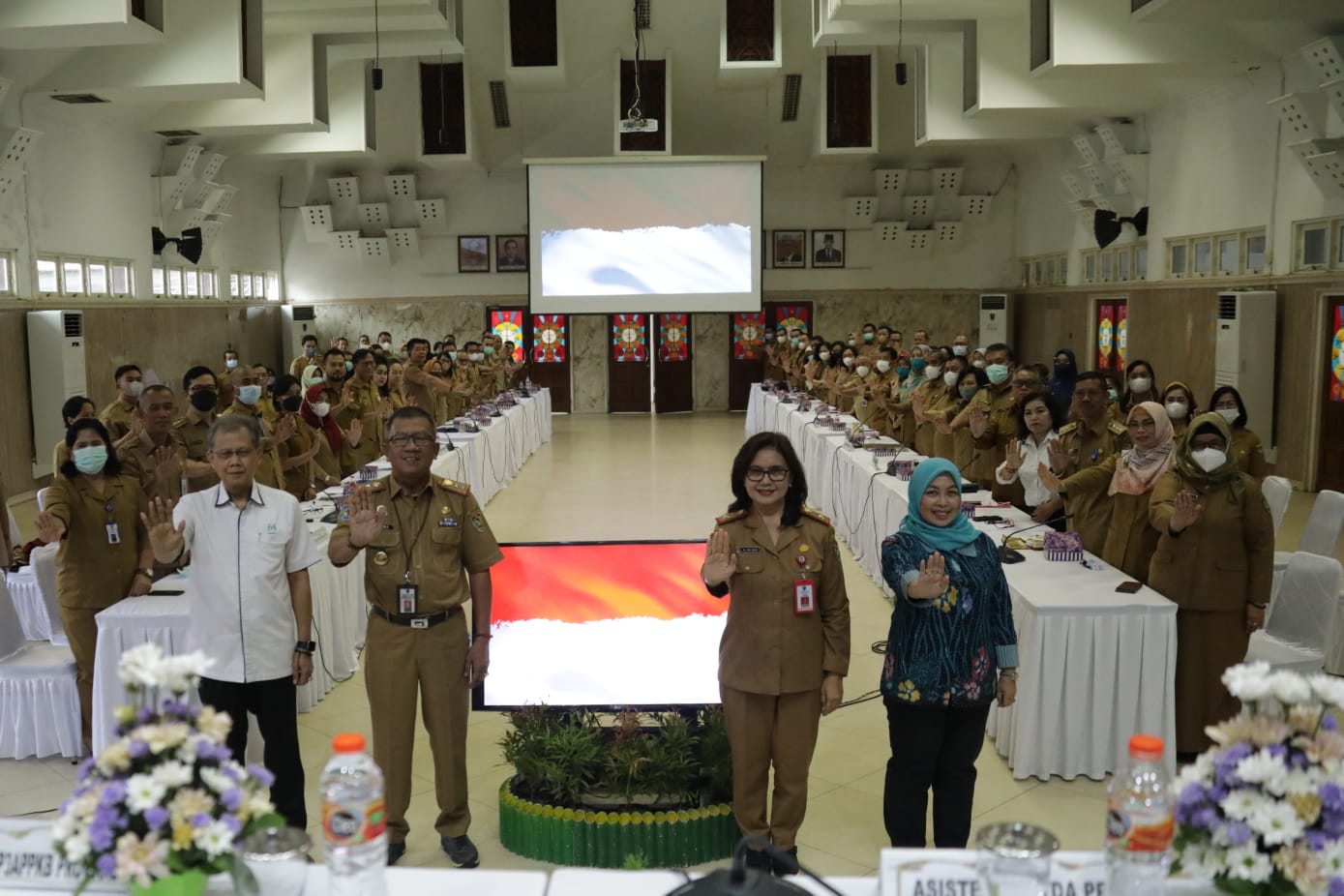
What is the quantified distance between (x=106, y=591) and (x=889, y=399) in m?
8.07

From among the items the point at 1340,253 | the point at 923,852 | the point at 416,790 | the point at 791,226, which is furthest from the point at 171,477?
the point at 791,226

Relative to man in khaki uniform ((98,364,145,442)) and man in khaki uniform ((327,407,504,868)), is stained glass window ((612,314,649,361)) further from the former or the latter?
man in khaki uniform ((327,407,504,868))

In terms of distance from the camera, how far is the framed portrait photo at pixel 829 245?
2211 cm

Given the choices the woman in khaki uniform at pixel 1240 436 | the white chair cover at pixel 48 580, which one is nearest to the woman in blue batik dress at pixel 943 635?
the woman in khaki uniform at pixel 1240 436

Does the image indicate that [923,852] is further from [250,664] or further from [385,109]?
[385,109]

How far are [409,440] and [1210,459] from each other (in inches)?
123

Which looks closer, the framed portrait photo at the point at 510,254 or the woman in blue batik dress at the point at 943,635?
the woman in blue batik dress at the point at 943,635

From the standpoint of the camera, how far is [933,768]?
12.1ft

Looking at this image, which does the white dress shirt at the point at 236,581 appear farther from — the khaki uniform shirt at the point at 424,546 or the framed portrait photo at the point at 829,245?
the framed portrait photo at the point at 829,245

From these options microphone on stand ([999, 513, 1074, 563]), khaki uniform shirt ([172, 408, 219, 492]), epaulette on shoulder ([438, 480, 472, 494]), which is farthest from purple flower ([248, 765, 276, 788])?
khaki uniform shirt ([172, 408, 219, 492])

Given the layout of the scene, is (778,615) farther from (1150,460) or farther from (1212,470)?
(1150,460)

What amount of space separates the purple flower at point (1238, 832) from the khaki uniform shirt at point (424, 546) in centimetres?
250

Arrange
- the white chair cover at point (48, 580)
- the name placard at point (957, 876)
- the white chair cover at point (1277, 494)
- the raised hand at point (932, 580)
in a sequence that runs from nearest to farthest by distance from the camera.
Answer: the name placard at point (957, 876), the raised hand at point (932, 580), the white chair cover at point (48, 580), the white chair cover at point (1277, 494)

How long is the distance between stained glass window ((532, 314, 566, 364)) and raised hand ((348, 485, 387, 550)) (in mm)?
19140
